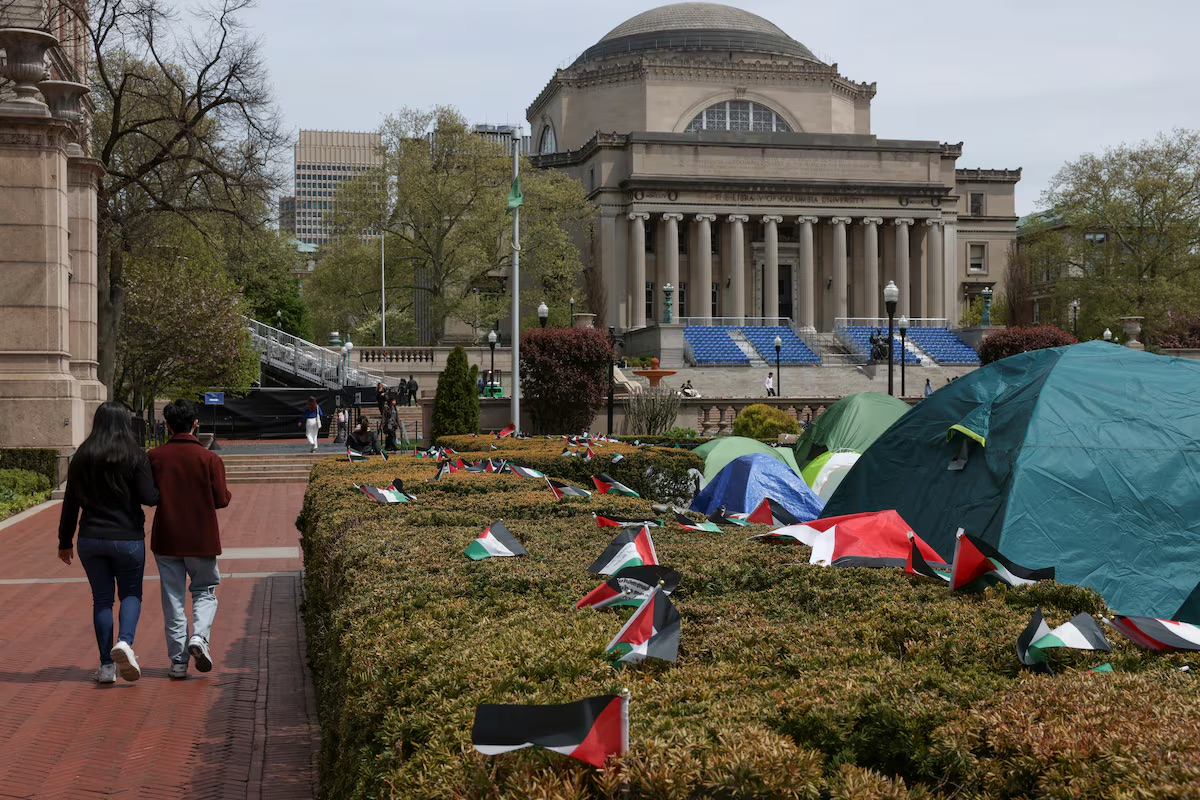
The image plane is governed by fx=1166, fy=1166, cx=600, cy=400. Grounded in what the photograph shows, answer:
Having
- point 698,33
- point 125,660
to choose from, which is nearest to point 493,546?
point 125,660

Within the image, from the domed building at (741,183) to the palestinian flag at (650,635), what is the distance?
206ft

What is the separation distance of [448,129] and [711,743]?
61413 millimetres

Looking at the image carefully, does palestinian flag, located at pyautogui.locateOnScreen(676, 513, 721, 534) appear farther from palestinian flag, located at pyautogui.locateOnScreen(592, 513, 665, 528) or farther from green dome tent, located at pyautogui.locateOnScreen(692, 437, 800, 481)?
green dome tent, located at pyautogui.locateOnScreen(692, 437, 800, 481)

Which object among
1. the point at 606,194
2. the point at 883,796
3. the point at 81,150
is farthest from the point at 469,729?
the point at 606,194

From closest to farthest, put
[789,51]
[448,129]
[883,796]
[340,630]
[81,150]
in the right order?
[883,796], [340,630], [81,150], [448,129], [789,51]

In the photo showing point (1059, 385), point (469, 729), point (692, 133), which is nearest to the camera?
point (469, 729)

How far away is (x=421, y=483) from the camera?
1247 cm

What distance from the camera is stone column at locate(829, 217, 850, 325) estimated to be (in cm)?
7544

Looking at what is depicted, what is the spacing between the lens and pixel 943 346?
68250 millimetres

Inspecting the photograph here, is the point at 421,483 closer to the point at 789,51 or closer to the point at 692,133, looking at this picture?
the point at 692,133

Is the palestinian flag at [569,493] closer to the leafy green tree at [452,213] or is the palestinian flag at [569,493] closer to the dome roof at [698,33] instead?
the leafy green tree at [452,213]

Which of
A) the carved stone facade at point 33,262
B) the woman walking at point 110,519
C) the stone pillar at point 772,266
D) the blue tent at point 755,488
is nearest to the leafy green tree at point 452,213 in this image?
the stone pillar at point 772,266

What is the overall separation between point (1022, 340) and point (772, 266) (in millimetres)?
23591

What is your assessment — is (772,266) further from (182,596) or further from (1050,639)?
(1050,639)
